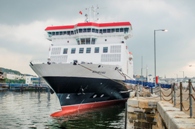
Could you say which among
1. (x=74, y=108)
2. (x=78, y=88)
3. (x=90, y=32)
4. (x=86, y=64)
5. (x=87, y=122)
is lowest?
(x=87, y=122)

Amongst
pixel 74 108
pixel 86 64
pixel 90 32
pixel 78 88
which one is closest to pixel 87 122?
pixel 74 108

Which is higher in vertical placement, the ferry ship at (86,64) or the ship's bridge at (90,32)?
the ship's bridge at (90,32)

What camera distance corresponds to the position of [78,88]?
17688 millimetres

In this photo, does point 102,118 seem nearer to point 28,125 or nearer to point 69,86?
point 69,86

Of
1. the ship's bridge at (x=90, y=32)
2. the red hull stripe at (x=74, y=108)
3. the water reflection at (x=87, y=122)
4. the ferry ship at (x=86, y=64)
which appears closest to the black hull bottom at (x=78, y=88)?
the ferry ship at (x=86, y=64)

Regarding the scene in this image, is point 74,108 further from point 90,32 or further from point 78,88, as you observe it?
point 90,32

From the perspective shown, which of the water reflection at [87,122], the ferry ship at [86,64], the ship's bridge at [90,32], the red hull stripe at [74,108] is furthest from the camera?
the ship's bridge at [90,32]

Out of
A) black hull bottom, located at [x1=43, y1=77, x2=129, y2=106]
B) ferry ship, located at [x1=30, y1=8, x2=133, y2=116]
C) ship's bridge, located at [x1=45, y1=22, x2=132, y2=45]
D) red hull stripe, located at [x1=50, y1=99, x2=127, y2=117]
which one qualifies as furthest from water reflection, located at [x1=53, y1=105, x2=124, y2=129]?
ship's bridge, located at [x1=45, y1=22, x2=132, y2=45]

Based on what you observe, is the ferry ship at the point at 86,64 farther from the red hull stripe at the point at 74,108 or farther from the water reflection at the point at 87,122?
the water reflection at the point at 87,122

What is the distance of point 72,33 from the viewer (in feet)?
80.7

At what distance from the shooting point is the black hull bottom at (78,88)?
1728 cm

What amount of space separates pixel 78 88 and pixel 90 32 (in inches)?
321

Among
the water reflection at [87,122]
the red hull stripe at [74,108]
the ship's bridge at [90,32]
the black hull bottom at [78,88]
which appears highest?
the ship's bridge at [90,32]

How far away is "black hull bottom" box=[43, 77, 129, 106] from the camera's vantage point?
17281 mm
